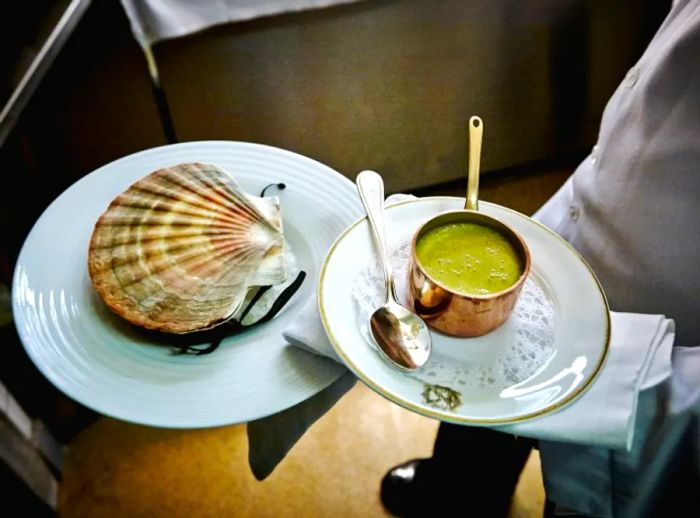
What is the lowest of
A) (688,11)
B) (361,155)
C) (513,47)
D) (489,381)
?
(361,155)

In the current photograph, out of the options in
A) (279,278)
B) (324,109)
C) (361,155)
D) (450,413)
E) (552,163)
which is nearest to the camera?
(450,413)

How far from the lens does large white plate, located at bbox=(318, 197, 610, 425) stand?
38cm

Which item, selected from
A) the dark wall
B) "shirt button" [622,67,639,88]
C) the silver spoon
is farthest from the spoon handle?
the dark wall

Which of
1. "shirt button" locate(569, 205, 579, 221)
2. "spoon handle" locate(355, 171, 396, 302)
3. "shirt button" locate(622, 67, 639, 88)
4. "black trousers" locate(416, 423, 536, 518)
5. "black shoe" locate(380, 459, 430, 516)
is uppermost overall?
"spoon handle" locate(355, 171, 396, 302)

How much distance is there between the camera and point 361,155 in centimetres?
119

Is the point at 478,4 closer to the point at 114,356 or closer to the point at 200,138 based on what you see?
the point at 200,138

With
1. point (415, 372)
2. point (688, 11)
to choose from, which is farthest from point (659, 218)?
point (415, 372)

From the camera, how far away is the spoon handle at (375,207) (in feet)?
1.49

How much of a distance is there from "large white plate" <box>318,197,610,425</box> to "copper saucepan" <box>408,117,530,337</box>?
0.01 metres

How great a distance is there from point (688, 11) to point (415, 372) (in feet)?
1.57

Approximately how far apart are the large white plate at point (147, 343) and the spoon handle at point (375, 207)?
0.04 metres

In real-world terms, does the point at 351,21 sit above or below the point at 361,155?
above

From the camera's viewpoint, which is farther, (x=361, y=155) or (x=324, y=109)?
(x=361, y=155)

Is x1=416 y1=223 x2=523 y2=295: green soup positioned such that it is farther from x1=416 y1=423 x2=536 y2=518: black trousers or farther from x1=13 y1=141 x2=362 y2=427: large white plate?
x1=416 y1=423 x2=536 y2=518: black trousers
